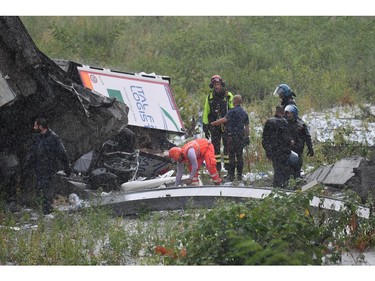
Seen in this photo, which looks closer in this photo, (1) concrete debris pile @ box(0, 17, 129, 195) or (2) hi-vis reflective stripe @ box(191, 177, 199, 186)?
(1) concrete debris pile @ box(0, 17, 129, 195)

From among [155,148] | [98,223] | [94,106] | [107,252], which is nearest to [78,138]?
[94,106]

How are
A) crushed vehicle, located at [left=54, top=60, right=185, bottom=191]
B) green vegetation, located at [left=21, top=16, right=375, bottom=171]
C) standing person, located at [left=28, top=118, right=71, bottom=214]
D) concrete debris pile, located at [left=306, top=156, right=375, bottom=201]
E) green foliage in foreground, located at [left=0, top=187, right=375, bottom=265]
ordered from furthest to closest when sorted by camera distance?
1. green vegetation, located at [left=21, top=16, right=375, bottom=171]
2. crushed vehicle, located at [left=54, top=60, right=185, bottom=191]
3. concrete debris pile, located at [left=306, top=156, right=375, bottom=201]
4. standing person, located at [left=28, top=118, right=71, bottom=214]
5. green foliage in foreground, located at [left=0, top=187, right=375, bottom=265]

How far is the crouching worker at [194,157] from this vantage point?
1405 cm

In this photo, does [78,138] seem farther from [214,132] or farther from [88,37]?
[88,37]

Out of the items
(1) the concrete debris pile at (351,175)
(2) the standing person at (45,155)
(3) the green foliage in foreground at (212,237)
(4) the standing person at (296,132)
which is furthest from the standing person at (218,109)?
(3) the green foliage in foreground at (212,237)

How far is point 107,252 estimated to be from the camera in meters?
10.3

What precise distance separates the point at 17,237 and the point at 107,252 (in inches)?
50.1

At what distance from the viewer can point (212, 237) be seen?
933 cm

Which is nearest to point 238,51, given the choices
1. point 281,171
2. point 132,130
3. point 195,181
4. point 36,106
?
point 132,130

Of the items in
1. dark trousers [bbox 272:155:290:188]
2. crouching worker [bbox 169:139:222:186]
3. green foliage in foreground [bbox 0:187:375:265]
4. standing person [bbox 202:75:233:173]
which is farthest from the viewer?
standing person [bbox 202:75:233:173]

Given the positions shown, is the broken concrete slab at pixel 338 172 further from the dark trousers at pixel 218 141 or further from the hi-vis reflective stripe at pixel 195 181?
the hi-vis reflective stripe at pixel 195 181

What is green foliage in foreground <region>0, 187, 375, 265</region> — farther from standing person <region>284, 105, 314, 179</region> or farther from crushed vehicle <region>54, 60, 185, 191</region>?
crushed vehicle <region>54, 60, 185, 191</region>

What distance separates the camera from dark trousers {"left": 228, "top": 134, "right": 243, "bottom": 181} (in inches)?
606

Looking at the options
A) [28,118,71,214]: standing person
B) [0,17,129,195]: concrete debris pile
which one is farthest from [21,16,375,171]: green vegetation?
[28,118,71,214]: standing person
